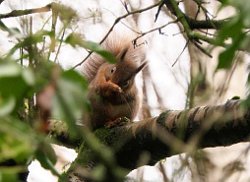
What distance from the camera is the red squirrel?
261 cm

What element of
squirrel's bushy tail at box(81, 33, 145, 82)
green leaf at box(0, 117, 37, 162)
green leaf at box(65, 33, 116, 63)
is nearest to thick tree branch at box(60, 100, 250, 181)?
squirrel's bushy tail at box(81, 33, 145, 82)

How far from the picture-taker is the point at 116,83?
2818 millimetres

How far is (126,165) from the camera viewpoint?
194cm

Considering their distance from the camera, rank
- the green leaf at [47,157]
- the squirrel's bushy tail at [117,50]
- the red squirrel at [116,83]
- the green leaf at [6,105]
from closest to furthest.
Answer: the green leaf at [6,105] → the green leaf at [47,157] → the red squirrel at [116,83] → the squirrel's bushy tail at [117,50]

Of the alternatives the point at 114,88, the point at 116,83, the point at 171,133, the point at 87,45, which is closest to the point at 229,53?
the point at 87,45

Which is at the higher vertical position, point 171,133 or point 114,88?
point 171,133

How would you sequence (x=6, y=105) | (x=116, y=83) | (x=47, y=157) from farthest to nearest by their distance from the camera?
(x=116, y=83) < (x=47, y=157) < (x=6, y=105)

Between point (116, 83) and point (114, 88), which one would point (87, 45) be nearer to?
point (114, 88)

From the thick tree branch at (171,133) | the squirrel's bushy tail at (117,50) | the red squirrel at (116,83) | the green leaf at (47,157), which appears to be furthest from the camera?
the squirrel's bushy tail at (117,50)

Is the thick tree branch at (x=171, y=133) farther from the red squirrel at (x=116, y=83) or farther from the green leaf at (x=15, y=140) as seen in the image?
the green leaf at (x=15, y=140)

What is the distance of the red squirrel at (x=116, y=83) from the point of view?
261 centimetres

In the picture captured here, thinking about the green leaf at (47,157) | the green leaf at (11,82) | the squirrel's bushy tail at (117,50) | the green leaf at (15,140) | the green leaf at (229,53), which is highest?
the green leaf at (11,82)

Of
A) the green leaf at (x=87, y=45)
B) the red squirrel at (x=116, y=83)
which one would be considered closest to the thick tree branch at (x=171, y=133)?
the red squirrel at (x=116, y=83)

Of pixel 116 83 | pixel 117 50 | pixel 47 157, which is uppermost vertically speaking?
pixel 47 157
